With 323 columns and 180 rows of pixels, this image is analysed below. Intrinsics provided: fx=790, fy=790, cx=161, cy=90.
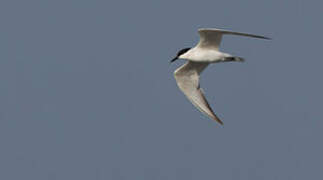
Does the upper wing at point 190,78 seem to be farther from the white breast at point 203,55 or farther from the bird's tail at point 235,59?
the bird's tail at point 235,59

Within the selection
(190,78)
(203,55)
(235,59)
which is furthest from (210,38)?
(190,78)

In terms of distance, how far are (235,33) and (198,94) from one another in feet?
16.6

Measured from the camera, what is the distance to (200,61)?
24812mm

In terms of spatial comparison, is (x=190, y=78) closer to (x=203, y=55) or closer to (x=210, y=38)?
(x=203, y=55)

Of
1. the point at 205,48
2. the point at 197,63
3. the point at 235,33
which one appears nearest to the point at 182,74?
the point at 197,63

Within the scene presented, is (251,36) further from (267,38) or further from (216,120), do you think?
(216,120)

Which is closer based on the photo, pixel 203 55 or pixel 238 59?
pixel 238 59

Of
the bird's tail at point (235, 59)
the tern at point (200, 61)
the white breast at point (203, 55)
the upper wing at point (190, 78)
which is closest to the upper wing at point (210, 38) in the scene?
the tern at point (200, 61)

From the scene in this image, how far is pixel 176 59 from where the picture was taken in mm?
25625

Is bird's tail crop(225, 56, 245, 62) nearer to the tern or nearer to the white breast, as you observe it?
the tern

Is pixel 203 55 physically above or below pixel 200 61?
above

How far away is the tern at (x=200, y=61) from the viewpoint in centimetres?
2392

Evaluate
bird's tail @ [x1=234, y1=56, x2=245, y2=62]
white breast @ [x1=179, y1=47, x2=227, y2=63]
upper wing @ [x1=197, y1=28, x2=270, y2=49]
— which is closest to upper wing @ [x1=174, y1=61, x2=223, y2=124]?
white breast @ [x1=179, y1=47, x2=227, y2=63]

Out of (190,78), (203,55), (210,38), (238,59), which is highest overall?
(210,38)
